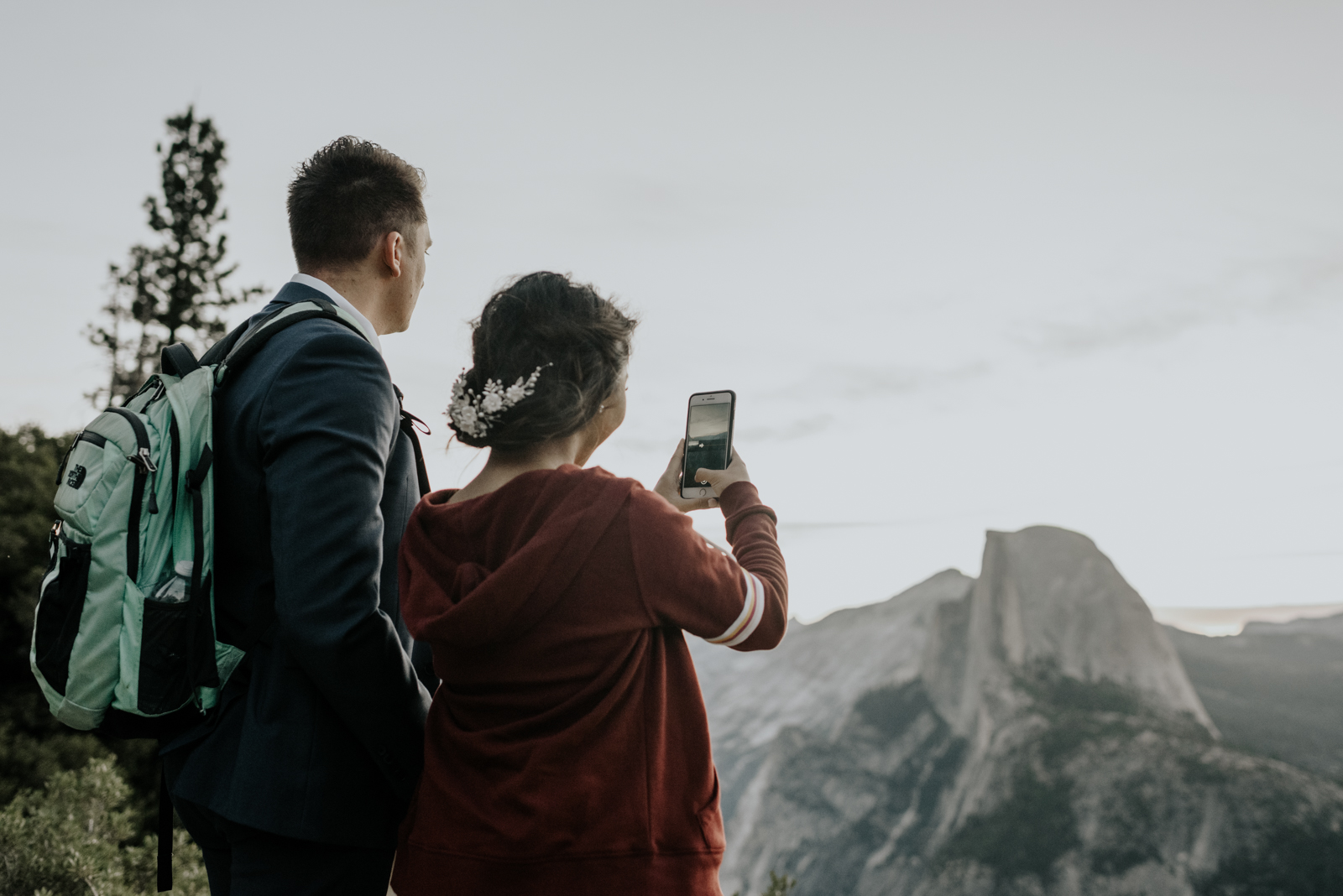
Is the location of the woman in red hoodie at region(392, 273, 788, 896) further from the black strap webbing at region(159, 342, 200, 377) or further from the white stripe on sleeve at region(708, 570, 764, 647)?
the black strap webbing at region(159, 342, 200, 377)

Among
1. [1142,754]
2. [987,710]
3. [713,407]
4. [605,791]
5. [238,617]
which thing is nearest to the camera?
[605,791]

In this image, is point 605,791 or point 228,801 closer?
point 605,791

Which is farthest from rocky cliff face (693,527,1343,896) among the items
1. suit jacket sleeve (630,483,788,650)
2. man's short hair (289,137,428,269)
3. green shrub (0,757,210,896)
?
man's short hair (289,137,428,269)

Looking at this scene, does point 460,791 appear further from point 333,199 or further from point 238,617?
point 333,199

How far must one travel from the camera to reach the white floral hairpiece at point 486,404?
164 centimetres

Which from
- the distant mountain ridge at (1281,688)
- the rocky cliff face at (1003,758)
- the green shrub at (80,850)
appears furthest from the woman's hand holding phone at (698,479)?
the distant mountain ridge at (1281,688)

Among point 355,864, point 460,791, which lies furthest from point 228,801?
point 460,791

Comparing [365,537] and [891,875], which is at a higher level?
[365,537]

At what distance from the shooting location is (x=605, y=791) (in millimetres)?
1456

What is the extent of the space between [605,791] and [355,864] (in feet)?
2.34

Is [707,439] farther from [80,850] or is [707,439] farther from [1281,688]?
[1281,688]

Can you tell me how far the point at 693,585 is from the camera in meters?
1.48

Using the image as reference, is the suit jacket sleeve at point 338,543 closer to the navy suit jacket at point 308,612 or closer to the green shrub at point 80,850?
the navy suit jacket at point 308,612

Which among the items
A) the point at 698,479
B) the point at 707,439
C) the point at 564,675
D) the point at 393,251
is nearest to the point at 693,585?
the point at 564,675
